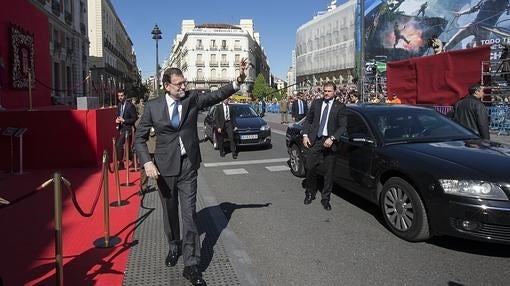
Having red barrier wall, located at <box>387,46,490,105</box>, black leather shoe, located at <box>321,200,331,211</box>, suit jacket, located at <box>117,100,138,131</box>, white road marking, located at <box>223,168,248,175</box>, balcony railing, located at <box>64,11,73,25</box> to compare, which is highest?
balcony railing, located at <box>64,11,73,25</box>

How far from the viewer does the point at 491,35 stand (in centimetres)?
4425

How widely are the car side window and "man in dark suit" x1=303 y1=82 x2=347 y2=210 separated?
171 millimetres

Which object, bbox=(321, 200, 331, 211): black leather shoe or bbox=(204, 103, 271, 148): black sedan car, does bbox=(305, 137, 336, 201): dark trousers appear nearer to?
bbox=(321, 200, 331, 211): black leather shoe

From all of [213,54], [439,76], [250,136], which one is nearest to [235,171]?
[250,136]

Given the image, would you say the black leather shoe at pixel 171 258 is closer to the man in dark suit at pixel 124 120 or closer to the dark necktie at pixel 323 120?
the dark necktie at pixel 323 120

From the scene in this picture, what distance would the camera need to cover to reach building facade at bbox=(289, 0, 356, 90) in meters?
76.4

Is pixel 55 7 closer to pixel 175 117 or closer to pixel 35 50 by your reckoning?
pixel 35 50

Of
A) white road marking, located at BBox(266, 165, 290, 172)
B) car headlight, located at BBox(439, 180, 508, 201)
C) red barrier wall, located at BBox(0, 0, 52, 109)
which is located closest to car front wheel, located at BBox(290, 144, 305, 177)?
white road marking, located at BBox(266, 165, 290, 172)

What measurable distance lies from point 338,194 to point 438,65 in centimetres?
901

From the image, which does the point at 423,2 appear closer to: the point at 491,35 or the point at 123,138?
the point at 491,35

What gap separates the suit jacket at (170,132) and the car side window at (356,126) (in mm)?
2573

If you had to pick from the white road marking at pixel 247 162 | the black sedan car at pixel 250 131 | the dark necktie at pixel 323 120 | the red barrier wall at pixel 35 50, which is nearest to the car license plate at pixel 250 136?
the black sedan car at pixel 250 131

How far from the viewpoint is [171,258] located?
4.72 m

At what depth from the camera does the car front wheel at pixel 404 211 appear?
5.08 meters
